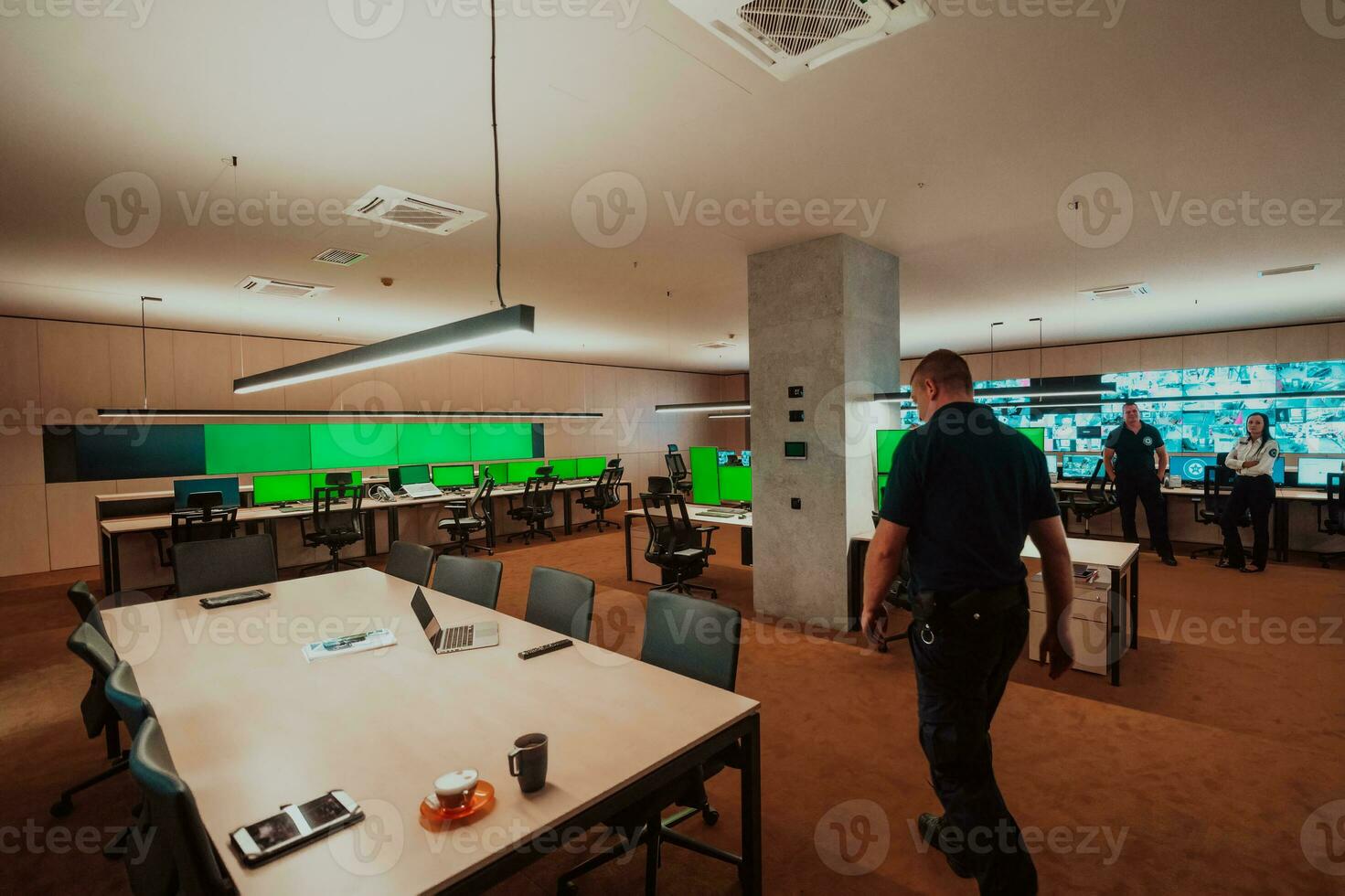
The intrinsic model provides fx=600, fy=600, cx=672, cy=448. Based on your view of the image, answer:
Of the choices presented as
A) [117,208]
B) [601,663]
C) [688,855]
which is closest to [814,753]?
[688,855]

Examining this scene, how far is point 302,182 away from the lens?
3.52 meters

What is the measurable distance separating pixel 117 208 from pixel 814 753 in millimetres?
5318

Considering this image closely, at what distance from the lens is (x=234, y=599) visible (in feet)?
11.0

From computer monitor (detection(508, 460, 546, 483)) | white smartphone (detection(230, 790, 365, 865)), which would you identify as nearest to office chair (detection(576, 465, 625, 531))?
computer monitor (detection(508, 460, 546, 483))

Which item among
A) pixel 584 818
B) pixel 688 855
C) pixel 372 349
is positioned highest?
pixel 372 349

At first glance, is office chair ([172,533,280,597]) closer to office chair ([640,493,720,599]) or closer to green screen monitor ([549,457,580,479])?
office chair ([640,493,720,599])

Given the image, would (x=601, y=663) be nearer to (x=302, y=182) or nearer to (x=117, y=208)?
(x=302, y=182)

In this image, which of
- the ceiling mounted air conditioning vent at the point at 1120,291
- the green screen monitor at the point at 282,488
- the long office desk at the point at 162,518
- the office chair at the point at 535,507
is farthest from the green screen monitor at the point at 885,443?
the green screen monitor at the point at 282,488

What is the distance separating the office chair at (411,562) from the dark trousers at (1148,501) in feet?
24.4

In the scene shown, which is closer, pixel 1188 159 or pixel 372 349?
pixel 372 349

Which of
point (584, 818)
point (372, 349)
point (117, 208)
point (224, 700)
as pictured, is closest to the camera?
point (584, 818)

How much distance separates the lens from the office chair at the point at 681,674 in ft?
6.07

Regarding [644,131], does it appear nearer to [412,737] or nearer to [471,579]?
[471,579]

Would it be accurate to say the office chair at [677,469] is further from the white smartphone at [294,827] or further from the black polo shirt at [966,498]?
the white smartphone at [294,827]
